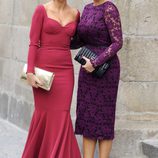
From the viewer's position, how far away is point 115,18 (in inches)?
201

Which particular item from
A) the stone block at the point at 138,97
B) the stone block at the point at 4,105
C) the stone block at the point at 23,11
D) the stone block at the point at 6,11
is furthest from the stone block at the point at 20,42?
the stone block at the point at 138,97

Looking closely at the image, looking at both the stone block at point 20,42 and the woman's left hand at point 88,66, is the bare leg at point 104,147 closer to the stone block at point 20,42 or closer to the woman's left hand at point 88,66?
the woman's left hand at point 88,66

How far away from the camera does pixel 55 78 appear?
532 cm

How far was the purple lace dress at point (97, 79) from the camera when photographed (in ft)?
16.8

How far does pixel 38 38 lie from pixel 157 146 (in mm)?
1811

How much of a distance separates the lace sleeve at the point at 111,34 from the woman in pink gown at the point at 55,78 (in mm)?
373

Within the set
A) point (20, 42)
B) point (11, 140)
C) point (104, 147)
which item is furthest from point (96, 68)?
point (20, 42)

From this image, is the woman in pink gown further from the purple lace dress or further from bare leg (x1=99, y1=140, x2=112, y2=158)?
bare leg (x1=99, y1=140, x2=112, y2=158)

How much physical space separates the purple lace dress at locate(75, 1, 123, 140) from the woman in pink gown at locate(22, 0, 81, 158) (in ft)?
0.44

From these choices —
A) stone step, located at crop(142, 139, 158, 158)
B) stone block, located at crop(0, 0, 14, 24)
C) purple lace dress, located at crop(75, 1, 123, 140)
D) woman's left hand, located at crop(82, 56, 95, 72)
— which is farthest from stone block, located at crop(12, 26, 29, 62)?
woman's left hand, located at crop(82, 56, 95, 72)

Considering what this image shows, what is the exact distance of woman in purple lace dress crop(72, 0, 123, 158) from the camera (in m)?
5.13

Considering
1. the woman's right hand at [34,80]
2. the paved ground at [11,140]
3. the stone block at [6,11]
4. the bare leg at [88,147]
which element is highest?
the stone block at [6,11]

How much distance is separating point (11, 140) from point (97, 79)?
2636mm

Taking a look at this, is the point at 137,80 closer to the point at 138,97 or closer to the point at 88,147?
the point at 138,97
